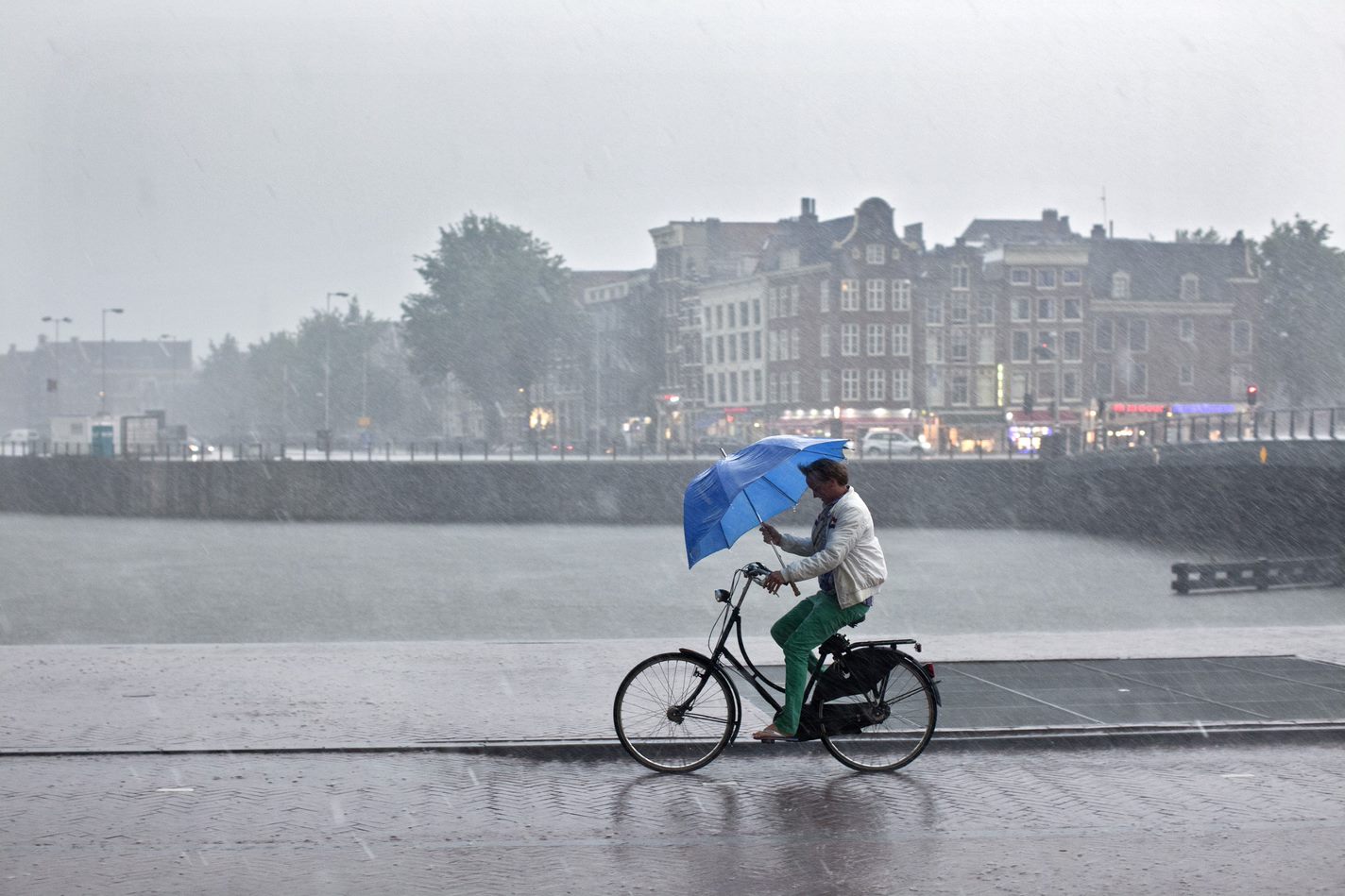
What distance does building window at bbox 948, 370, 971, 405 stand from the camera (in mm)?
75188

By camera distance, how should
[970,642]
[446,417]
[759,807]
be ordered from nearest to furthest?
[759,807]
[970,642]
[446,417]

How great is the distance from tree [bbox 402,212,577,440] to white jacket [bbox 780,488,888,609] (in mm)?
78761

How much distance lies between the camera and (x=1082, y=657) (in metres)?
12.3

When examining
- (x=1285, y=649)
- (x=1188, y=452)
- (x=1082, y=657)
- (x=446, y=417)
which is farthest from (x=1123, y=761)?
(x=446, y=417)

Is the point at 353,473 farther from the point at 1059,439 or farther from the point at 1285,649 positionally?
the point at 1285,649

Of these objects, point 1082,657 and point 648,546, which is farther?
point 648,546

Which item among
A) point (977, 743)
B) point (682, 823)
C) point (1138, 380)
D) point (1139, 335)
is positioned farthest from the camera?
point (1139, 335)

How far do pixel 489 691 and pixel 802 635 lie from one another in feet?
11.5

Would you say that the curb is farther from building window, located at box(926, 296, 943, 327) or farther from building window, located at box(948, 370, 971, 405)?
building window, located at box(948, 370, 971, 405)

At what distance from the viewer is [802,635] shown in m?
7.77

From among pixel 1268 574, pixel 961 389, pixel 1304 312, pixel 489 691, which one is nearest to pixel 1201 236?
pixel 1304 312

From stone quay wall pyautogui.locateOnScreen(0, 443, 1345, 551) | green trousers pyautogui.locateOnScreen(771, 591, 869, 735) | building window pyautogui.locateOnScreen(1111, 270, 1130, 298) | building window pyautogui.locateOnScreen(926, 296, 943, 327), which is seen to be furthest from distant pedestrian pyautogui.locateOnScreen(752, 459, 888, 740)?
building window pyautogui.locateOnScreen(1111, 270, 1130, 298)

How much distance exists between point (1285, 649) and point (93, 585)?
82.1ft

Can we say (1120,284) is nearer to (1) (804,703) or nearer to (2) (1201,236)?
(2) (1201,236)
